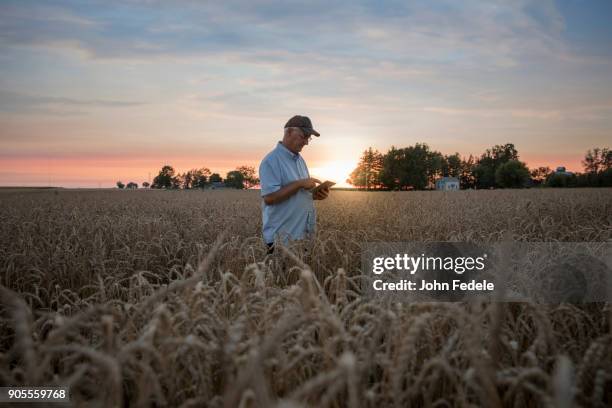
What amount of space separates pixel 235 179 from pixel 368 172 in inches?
2415

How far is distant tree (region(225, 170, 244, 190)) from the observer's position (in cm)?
16325

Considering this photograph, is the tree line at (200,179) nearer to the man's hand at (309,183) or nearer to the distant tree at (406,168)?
the distant tree at (406,168)

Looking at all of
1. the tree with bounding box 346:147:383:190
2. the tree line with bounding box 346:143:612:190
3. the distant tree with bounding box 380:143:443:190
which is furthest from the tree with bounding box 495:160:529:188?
the tree with bounding box 346:147:383:190

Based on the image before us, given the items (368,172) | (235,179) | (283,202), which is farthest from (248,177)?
(283,202)

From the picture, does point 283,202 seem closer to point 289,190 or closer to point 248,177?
point 289,190

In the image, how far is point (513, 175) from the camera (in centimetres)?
11531

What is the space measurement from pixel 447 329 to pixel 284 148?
3.59m

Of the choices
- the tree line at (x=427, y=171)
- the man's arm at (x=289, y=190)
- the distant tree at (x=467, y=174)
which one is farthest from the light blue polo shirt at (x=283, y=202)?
the distant tree at (x=467, y=174)

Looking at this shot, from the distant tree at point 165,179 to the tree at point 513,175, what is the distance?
113 metres

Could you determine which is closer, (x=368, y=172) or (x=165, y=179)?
(x=368, y=172)

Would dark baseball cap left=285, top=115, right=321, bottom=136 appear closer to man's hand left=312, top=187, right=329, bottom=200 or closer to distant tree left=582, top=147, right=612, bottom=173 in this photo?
man's hand left=312, top=187, right=329, bottom=200

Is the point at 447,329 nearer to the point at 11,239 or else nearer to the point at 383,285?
the point at 383,285

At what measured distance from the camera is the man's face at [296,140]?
565 cm

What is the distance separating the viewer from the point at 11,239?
7.02 meters
